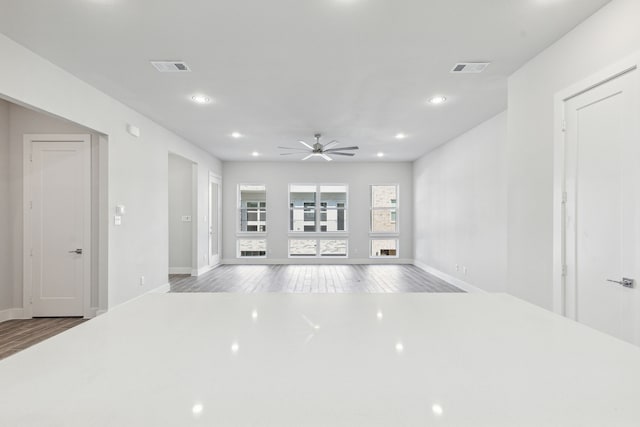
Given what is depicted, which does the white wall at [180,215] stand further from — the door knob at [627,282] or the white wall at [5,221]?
the door knob at [627,282]

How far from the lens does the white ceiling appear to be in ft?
7.94

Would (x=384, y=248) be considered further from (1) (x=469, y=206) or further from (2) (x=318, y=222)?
(1) (x=469, y=206)

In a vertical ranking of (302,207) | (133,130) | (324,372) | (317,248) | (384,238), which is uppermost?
(133,130)

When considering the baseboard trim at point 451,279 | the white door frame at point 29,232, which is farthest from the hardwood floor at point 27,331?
the baseboard trim at point 451,279

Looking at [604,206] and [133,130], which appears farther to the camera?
[133,130]

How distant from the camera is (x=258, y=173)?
9.13m

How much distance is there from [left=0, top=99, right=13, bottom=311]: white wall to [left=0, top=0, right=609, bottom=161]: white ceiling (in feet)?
4.47

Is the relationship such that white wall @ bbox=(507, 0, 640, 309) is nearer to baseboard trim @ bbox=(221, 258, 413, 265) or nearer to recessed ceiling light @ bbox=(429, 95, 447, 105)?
recessed ceiling light @ bbox=(429, 95, 447, 105)

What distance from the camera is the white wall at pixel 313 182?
9.11 meters

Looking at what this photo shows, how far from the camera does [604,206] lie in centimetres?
231

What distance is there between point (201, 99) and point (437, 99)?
299 centimetres

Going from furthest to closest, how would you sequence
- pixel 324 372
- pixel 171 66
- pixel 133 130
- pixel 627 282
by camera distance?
pixel 133 130 → pixel 171 66 → pixel 627 282 → pixel 324 372

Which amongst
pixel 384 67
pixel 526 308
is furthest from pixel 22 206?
pixel 526 308

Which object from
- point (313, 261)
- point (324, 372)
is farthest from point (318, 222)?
point (324, 372)
